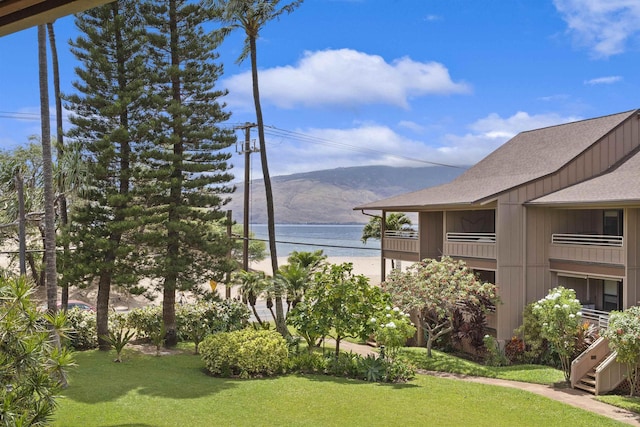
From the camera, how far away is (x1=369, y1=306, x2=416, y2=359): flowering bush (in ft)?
51.5

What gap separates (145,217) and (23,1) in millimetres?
17259

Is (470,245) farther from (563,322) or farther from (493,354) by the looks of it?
(563,322)

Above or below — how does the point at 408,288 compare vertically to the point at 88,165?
below

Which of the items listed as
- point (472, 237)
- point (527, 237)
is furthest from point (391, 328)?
point (472, 237)

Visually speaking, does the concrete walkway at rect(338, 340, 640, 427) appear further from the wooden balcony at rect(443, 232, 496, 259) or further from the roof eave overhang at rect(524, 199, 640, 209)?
the roof eave overhang at rect(524, 199, 640, 209)

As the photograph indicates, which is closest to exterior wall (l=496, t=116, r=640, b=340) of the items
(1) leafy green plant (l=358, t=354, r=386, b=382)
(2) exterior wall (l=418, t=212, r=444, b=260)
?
(2) exterior wall (l=418, t=212, r=444, b=260)

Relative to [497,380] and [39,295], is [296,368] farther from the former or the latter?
[39,295]

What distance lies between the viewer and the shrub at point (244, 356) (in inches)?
608

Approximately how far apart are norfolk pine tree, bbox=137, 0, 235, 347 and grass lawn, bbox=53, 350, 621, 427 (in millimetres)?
5741

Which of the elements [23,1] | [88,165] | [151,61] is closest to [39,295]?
[88,165]

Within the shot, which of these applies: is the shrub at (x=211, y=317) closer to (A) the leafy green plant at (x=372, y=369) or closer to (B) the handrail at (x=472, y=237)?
(A) the leafy green plant at (x=372, y=369)

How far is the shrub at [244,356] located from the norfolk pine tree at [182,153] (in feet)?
16.7

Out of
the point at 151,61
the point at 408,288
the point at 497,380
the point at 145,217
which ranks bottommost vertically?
the point at 497,380

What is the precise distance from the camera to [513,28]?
19.5 m
